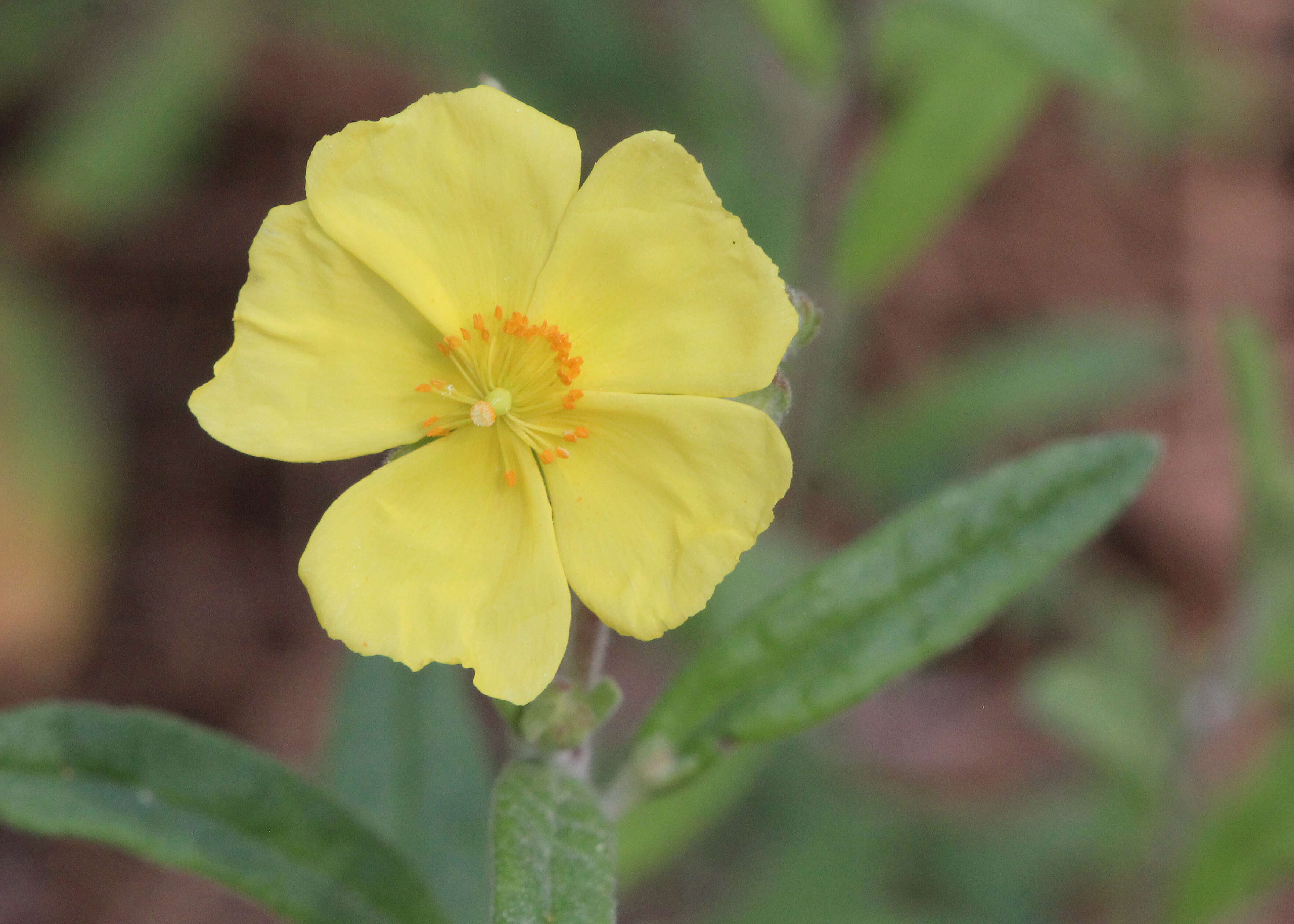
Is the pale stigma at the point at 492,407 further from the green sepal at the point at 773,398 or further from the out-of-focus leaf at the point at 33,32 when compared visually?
the out-of-focus leaf at the point at 33,32

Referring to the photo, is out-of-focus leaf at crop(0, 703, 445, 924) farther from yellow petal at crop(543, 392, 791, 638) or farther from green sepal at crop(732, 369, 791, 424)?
green sepal at crop(732, 369, 791, 424)

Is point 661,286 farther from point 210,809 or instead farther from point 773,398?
point 210,809

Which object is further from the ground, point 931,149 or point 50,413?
point 50,413

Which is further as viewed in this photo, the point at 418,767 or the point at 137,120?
the point at 137,120

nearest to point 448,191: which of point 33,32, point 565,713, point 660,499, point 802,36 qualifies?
point 660,499

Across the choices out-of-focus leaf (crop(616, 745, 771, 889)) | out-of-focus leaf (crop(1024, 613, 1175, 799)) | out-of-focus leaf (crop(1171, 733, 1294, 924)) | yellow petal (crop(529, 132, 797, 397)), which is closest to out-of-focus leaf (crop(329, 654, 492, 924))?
out-of-focus leaf (crop(616, 745, 771, 889))

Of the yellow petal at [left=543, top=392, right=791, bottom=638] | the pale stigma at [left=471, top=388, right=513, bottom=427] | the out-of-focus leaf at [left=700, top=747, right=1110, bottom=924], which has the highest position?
the out-of-focus leaf at [left=700, top=747, right=1110, bottom=924]
